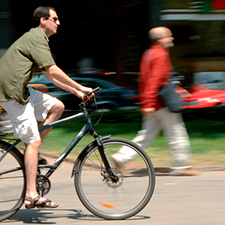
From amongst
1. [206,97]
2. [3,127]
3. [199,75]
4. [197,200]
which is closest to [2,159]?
[197,200]

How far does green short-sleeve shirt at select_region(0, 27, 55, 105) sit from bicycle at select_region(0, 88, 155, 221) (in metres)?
0.45

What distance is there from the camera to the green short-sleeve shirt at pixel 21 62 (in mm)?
3921

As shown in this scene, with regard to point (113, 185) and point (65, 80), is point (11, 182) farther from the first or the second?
Result: point (65, 80)

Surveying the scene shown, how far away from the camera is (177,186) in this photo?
5.43 metres

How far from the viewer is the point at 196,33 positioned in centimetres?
1255

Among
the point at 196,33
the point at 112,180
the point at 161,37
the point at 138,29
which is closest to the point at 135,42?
the point at 138,29

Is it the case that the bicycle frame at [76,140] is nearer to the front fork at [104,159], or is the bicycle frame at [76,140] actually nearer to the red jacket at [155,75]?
the front fork at [104,159]

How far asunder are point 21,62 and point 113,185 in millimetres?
1377

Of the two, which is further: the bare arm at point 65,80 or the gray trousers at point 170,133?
the gray trousers at point 170,133

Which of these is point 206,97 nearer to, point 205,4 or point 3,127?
point 205,4

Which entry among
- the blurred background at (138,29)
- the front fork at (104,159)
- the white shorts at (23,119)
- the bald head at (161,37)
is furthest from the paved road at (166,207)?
the blurred background at (138,29)

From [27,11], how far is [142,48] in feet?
13.2

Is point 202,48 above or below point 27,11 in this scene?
below

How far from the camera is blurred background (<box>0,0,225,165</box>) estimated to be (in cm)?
1148
